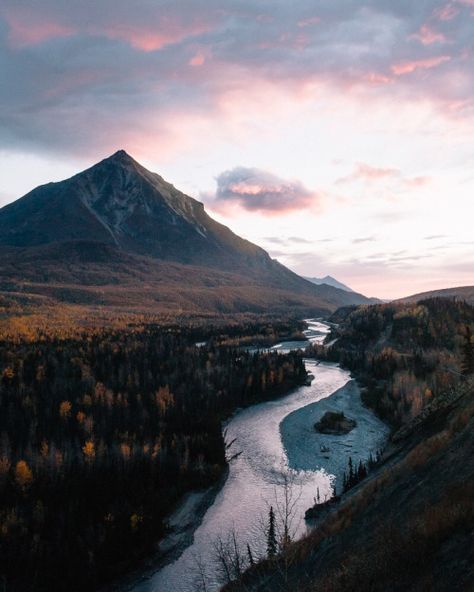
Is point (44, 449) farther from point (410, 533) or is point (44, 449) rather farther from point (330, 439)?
point (410, 533)

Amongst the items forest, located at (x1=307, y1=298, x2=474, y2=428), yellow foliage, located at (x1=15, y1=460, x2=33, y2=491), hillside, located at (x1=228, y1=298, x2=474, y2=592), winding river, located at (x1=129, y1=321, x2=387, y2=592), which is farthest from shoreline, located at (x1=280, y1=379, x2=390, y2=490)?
yellow foliage, located at (x1=15, y1=460, x2=33, y2=491)

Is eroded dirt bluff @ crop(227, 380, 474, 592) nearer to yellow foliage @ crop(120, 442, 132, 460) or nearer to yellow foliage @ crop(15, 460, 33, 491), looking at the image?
yellow foliage @ crop(120, 442, 132, 460)

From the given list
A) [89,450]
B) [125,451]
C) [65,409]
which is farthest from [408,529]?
[65,409]

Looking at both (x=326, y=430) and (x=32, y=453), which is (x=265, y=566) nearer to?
(x=32, y=453)

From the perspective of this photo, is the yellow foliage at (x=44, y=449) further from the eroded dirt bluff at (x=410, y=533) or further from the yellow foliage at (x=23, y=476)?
the eroded dirt bluff at (x=410, y=533)

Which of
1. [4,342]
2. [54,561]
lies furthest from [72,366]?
[54,561]

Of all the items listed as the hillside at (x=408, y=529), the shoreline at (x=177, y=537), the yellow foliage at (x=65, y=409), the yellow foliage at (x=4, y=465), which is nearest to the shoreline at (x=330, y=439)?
the shoreline at (x=177, y=537)
